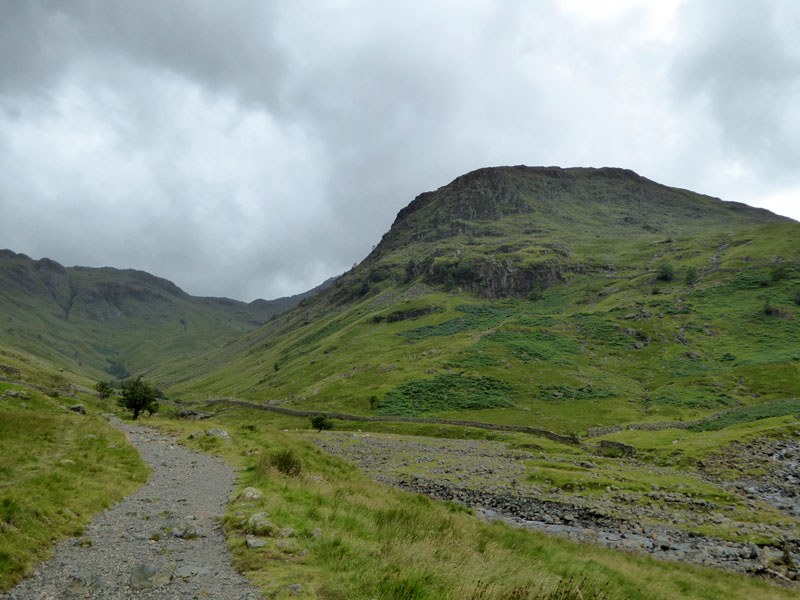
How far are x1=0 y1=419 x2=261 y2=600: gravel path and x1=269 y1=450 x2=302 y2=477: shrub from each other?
3.92m

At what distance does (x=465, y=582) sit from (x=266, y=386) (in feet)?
406

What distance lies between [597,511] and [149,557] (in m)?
26.6

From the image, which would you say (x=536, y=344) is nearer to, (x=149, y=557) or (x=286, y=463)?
(x=286, y=463)

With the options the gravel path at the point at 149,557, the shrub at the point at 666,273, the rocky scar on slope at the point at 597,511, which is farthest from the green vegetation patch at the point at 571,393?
the shrub at the point at 666,273

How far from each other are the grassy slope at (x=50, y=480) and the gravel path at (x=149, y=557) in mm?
448

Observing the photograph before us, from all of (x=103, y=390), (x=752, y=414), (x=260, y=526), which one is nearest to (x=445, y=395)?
(x=752, y=414)

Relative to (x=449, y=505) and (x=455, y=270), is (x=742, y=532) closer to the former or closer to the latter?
(x=449, y=505)

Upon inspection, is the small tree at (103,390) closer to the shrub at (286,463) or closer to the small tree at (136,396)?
the small tree at (136,396)

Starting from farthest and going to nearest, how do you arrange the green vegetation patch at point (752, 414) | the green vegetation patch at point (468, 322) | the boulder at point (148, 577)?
the green vegetation patch at point (468, 322) < the green vegetation patch at point (752, 414) < the boulder at point (148, 577)

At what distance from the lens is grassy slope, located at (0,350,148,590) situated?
29.6 ft

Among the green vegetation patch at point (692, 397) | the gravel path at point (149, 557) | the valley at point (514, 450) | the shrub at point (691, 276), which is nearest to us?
the gravel path at point (149, 557)

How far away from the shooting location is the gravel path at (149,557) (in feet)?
24.9

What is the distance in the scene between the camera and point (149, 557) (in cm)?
940

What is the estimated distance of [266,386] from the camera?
401 feet
